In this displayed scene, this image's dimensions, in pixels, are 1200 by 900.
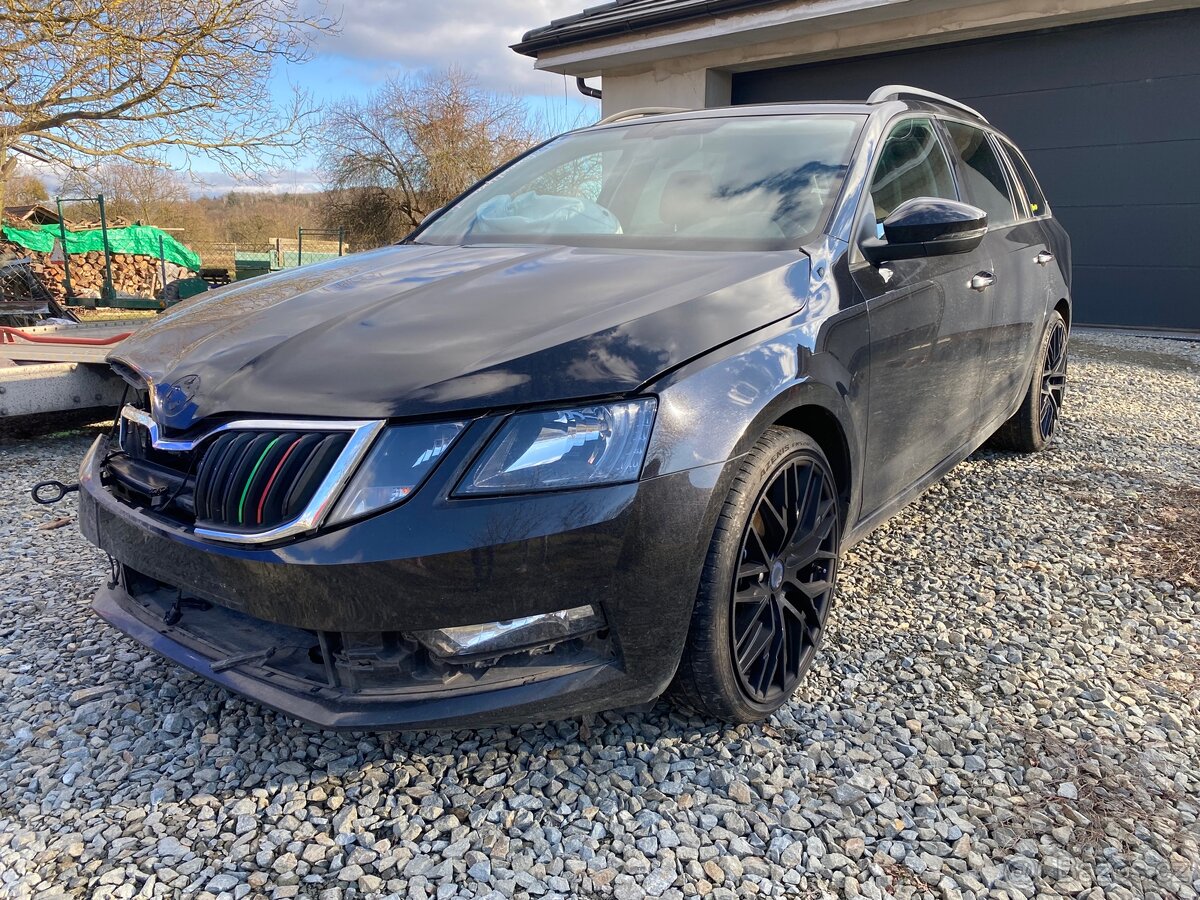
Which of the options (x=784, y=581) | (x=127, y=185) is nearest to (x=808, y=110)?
(x=784, y=581)

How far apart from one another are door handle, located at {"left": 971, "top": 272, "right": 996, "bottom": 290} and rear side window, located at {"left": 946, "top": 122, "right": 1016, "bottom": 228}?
31 centimetres

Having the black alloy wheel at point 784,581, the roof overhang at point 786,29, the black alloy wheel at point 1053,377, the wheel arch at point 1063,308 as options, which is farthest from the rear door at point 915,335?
the roof overhang at point 786,29

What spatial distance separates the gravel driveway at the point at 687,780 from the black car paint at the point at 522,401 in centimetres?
31

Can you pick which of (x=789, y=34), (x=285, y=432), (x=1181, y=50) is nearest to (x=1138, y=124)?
(x=1181, y=50)

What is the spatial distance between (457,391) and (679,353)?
1.65 ft

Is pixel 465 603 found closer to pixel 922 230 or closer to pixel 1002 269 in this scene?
pixel 922 230

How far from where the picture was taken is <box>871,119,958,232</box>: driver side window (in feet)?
9.16

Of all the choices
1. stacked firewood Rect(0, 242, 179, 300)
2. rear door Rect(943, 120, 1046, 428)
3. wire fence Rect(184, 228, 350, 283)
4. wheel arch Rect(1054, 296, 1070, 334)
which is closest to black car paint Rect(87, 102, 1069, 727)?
rear door Rect(943, 120, 1046, 428)

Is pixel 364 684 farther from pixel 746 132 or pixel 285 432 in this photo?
pixel 746 132

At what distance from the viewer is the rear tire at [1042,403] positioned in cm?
444

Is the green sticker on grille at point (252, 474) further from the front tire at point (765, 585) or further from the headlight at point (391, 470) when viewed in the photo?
the front tire at point (765, 585)

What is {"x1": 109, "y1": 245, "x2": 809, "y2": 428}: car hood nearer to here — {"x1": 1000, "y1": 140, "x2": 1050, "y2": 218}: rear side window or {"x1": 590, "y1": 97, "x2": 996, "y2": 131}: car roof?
{"x1": 590, "y1": 97, "x2": 996, "y2": 131}: car roof

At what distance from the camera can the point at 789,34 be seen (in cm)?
997

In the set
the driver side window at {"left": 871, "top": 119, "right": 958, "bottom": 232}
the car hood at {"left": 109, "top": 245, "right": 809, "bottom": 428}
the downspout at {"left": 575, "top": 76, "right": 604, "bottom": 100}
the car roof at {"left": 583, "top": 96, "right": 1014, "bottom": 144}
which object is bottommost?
the car hood at {"left": 109, "top": 245, "right": 809, "bottom": 428}
